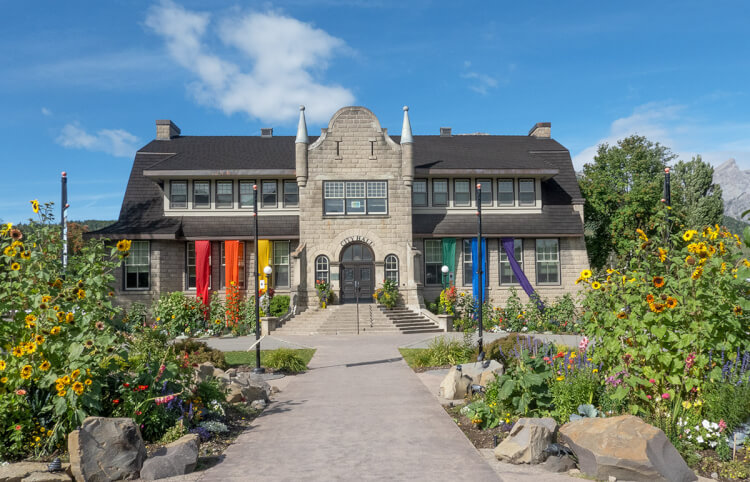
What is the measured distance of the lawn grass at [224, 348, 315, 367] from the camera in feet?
49.1

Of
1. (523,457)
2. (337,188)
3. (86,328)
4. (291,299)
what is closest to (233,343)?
(291,299)

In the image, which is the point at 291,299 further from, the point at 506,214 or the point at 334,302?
the point at 506,214

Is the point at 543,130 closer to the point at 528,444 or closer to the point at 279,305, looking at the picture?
the point at 279,305

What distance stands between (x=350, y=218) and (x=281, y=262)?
14.0 ft

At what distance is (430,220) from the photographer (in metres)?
27.8

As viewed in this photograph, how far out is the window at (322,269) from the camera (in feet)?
84.4

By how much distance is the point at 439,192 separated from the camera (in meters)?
28.3

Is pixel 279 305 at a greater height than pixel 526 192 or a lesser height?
lesser

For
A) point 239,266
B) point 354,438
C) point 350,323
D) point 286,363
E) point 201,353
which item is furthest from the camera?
point 239,266

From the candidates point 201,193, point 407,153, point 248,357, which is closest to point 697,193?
point 407,153

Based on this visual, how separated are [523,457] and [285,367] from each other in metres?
8.20

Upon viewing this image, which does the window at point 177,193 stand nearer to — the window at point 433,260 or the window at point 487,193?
the window at point 433,260

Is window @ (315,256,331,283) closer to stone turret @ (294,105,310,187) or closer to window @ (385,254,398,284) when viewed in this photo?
window @ (385,254,398,284)

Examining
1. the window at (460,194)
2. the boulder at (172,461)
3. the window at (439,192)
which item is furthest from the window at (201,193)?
the boulder at (172,461)
